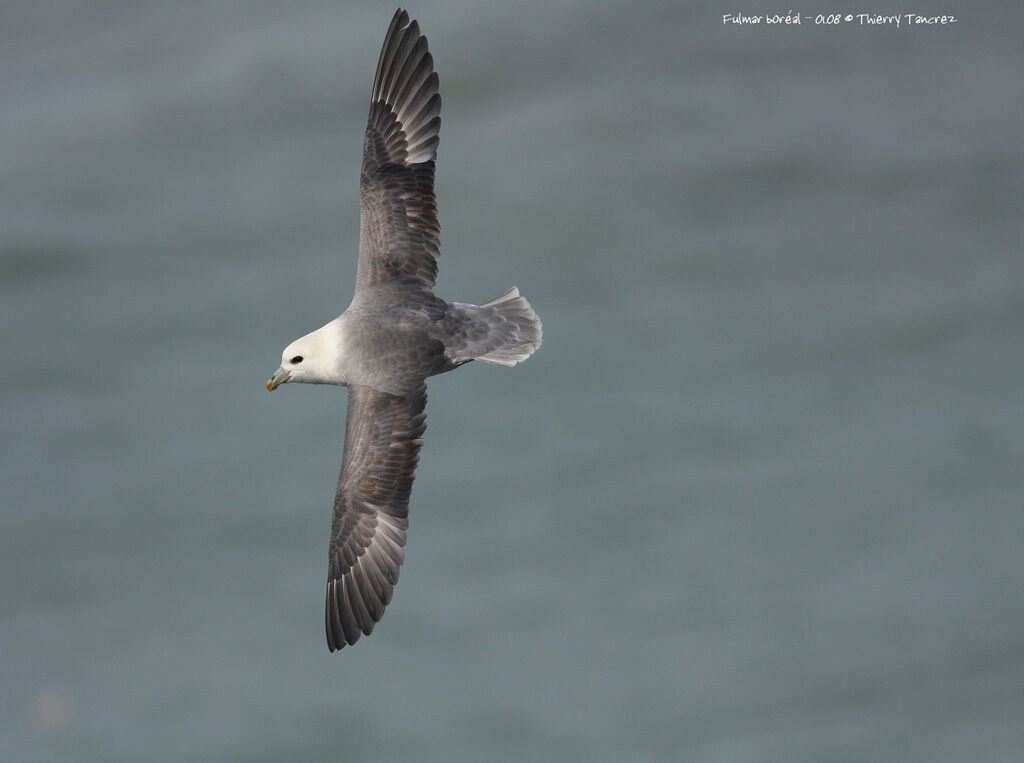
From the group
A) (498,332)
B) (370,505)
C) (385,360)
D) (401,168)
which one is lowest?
(370,505)

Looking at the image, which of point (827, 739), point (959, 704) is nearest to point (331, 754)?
point (827, 739)

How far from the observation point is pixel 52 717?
17391 mm

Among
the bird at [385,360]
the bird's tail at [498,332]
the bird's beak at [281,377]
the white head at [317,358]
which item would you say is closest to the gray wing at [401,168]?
the bird at [385,360]

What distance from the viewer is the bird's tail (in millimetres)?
9828

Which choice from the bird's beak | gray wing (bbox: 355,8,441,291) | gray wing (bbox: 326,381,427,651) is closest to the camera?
gray wing (bbox: 326,381,427,651)

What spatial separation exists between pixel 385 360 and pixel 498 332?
0.82 m

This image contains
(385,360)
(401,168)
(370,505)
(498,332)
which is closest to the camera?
(385,360)

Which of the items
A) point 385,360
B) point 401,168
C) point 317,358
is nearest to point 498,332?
point 385,360

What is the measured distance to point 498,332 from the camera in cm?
1003

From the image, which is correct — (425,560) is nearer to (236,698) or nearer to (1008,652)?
(236,698)

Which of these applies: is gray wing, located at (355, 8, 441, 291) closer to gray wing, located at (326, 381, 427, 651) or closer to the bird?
the bird

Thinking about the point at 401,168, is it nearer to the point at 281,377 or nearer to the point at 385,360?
the point at 385,360

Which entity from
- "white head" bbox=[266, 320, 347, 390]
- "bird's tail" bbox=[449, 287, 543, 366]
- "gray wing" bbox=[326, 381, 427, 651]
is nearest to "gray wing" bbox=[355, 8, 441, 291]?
"bird's tail" bbox=[449, 287, 543, 366]

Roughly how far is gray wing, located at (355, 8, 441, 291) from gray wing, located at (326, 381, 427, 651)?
898 millimetres
